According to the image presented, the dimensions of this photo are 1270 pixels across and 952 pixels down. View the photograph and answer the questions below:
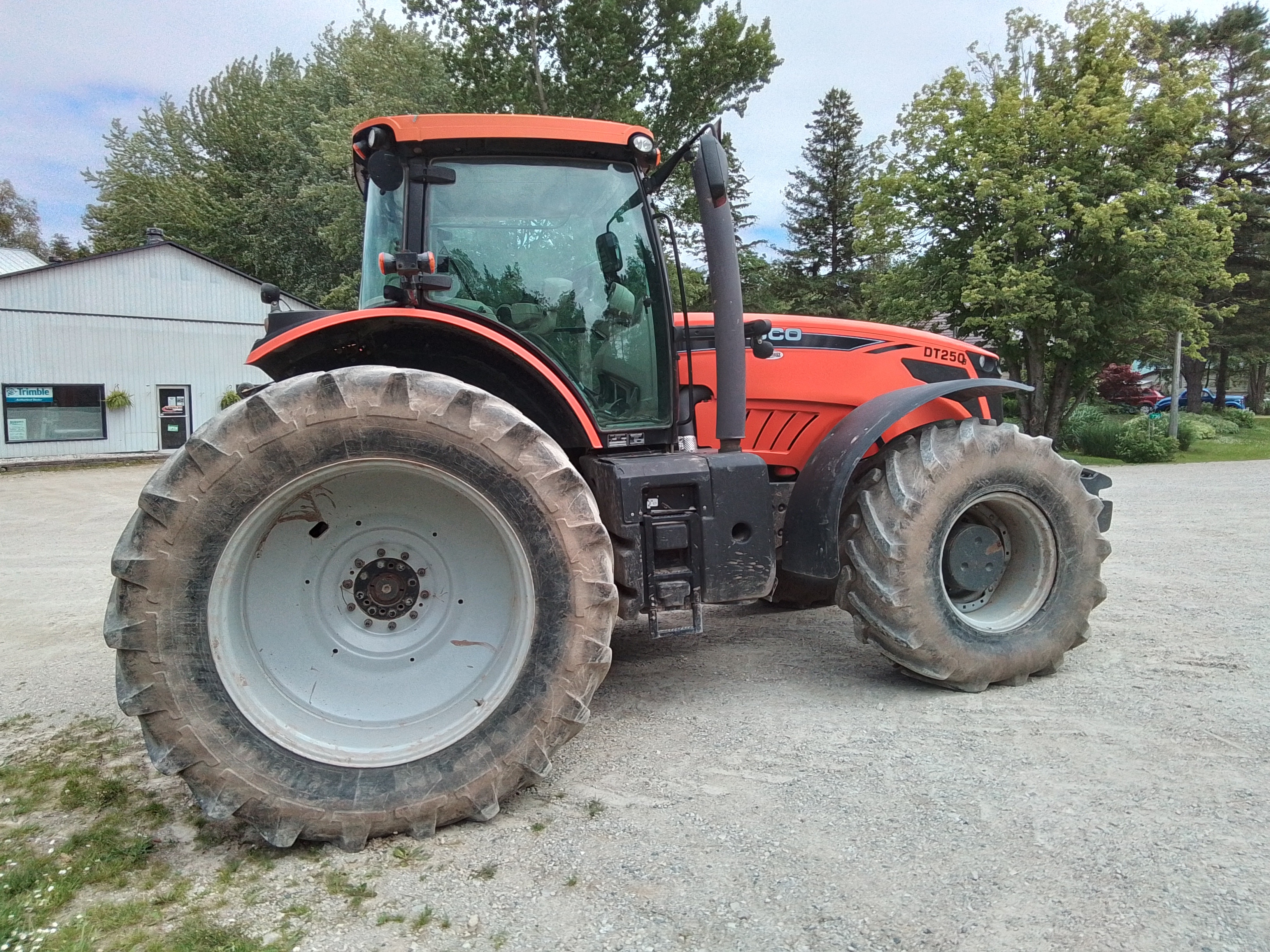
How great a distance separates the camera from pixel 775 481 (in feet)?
14.0

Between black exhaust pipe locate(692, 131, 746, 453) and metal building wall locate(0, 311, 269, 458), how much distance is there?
18.4 m

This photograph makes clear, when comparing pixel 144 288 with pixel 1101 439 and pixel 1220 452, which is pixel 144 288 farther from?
pixel 1220 452

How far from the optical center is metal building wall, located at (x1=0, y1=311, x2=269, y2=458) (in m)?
18.6

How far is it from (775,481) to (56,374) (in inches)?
821

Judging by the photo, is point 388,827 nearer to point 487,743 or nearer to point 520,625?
point 487,743

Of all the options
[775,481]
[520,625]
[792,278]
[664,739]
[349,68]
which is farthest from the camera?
[792,278]

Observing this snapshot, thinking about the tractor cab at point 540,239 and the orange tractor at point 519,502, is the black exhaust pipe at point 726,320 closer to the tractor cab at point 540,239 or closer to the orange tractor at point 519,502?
the orange tractor at point 519,502

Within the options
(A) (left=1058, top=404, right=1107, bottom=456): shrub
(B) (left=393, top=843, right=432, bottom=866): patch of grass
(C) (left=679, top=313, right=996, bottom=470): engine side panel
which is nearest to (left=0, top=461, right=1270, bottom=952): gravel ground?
(B) (left=393, top=843, right=432, bottom=866): patch of grass

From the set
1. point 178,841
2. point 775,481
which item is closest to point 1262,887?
point 775,481

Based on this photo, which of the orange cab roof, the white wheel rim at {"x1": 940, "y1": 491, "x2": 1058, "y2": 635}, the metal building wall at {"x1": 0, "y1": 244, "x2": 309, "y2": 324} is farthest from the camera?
the metal building wall at {"x1": 0, "y1": 244, "x2": 309, "y2": 324}

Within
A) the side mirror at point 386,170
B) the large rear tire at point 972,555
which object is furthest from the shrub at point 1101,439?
the side mirror at point 386,170

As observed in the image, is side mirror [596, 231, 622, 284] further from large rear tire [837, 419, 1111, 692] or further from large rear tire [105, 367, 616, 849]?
large rear tire [837, 419, 1111, 692]

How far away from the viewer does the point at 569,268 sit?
11.3ft

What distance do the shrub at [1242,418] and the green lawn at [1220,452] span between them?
6.73 ft
